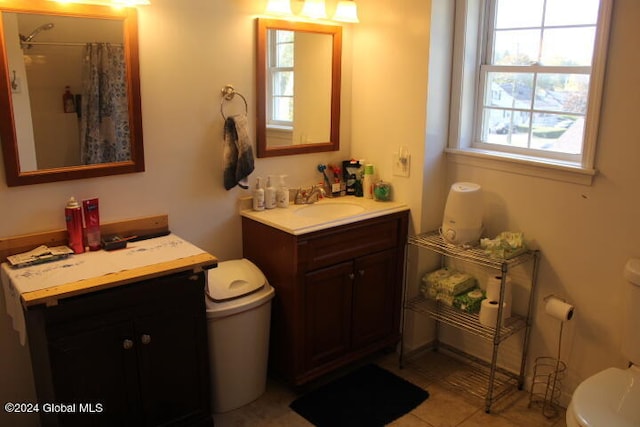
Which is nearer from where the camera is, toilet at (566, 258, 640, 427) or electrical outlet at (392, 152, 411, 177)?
toilet at (566, 258, 640, 427)

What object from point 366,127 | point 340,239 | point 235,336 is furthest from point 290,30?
point 235,336

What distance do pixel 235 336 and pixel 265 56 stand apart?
1.31m

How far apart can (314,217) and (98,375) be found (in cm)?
127

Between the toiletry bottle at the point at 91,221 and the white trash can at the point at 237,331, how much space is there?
1.61 feet

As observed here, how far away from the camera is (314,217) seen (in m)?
2.82

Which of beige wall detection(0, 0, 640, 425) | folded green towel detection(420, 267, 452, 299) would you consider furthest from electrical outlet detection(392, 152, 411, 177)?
folded green towel detection(420, 267, 452, 299)

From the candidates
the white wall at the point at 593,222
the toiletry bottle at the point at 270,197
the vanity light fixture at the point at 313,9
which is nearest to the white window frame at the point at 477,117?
the white wall at the point at 593,222

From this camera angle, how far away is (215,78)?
254 centimetres

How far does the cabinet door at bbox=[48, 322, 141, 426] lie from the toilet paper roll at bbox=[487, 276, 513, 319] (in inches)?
62.1

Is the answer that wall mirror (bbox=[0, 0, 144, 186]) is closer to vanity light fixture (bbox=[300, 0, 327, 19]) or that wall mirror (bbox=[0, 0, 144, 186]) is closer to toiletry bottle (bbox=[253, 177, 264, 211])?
toiletry bottle (bbox=[253, 177, 264, 211])

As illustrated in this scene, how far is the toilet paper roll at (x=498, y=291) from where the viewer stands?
2.56m

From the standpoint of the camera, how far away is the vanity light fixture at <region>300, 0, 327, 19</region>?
269cm

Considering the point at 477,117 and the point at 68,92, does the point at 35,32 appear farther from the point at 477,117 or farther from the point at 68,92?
the point at 477,117

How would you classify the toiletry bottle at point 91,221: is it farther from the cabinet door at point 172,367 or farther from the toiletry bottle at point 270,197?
the toiletry bottle at point 270,197
